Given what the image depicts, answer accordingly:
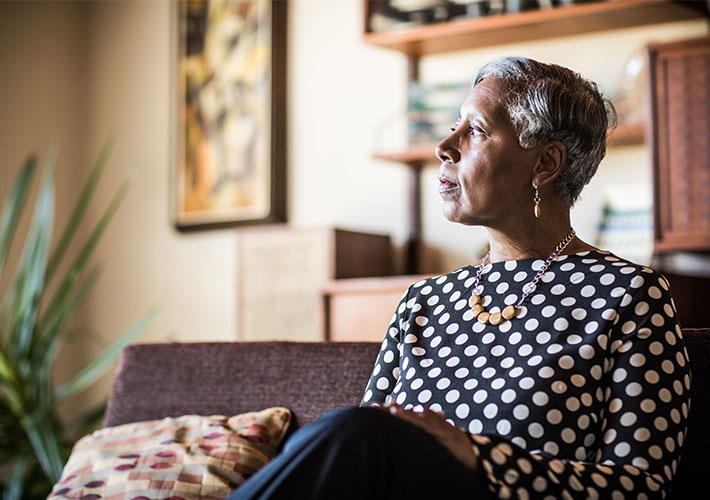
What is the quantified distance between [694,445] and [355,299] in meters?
1.86

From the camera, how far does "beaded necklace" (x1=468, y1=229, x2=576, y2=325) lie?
4.78ft

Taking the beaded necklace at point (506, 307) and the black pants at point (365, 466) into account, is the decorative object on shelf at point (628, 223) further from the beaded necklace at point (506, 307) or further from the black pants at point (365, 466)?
the black pants at point (365, 466)

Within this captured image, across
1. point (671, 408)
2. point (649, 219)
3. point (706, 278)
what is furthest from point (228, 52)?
point (671, 408)

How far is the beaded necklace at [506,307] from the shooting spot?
1.46 meters

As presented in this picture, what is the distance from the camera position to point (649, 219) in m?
3.13

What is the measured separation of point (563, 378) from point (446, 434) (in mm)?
277

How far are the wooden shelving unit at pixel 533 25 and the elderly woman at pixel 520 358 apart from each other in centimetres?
163

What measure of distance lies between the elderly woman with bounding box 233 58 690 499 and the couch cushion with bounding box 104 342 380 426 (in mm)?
157

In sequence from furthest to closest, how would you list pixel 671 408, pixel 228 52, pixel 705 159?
pixel 228 52, pixel 705 159, pixel 671 408

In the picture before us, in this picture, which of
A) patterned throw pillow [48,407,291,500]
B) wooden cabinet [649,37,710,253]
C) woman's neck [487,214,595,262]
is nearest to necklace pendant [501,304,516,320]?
woman's neck [487,214,595,262]

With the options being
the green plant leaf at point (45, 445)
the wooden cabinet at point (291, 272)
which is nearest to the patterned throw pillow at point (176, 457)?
the green plant leaf at point (45, 445)

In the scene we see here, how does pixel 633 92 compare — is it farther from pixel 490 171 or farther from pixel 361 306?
pixel 490 171

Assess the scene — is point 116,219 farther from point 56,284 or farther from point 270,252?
point 270,252

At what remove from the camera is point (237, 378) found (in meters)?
1.86
